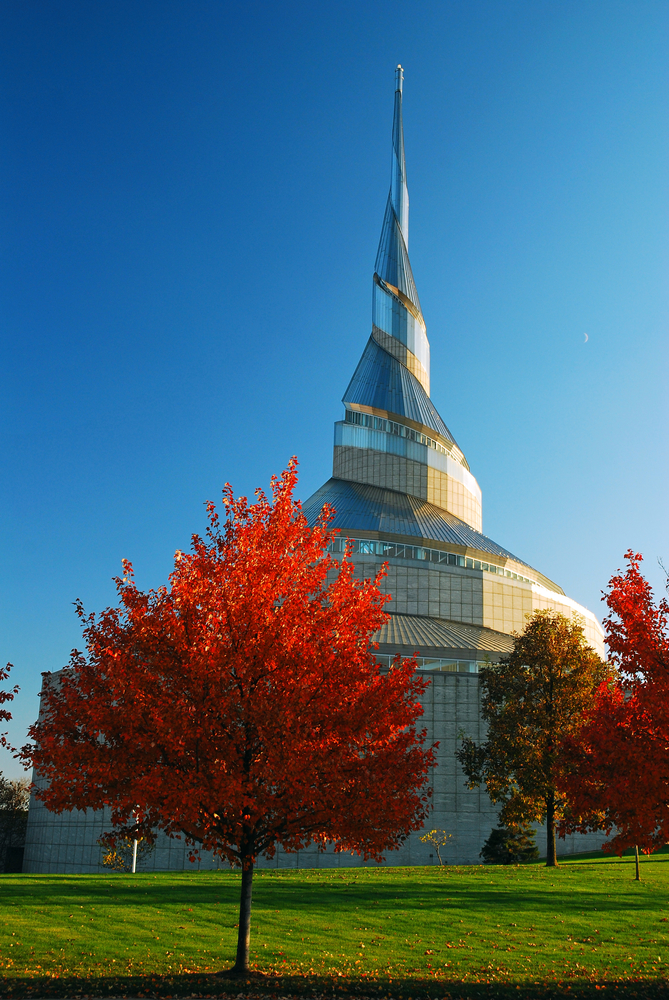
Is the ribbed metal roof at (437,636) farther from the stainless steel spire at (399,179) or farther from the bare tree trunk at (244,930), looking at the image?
the stainless steel spire at (399,179)

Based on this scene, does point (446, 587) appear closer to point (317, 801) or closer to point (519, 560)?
point (519, 560)

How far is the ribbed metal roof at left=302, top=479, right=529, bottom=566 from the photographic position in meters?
70.5

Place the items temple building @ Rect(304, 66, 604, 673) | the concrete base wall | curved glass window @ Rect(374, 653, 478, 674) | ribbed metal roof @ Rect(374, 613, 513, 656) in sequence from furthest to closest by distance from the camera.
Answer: temple building @ Rect(304, 66, 604, 673)
ribbed metal roof @ Rect(374, 613, 513, 656)
curved glass window @ Rect(374, 653, 478, 674)
the concrete base wall

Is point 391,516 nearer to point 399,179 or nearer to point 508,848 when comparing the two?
point 508,848

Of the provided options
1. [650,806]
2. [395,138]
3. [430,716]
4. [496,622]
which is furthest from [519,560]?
[395,138]

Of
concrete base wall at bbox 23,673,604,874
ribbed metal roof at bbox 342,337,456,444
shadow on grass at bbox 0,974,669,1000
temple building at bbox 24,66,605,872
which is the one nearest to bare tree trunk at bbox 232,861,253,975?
shadow on grass at bbox 0,974,669,1000

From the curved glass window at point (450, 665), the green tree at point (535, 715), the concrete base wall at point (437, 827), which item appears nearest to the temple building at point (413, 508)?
the curved glass window at point (450, 665)

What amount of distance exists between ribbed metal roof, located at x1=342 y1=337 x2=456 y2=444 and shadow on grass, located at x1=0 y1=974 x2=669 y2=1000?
64937 millimetres

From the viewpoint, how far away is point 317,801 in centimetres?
1688

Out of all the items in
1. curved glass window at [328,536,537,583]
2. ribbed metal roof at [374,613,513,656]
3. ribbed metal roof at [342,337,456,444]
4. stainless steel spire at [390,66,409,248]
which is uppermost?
stainless steel spire at [390,66,409,248]

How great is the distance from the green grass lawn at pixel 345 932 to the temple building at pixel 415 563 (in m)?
19.6

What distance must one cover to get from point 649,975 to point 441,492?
62.2m

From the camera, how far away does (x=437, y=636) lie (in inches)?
2338

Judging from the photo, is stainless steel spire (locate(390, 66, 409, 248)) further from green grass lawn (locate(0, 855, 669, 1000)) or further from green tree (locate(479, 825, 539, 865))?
green grass lawn (locate(0, 855, 669, 1000))
